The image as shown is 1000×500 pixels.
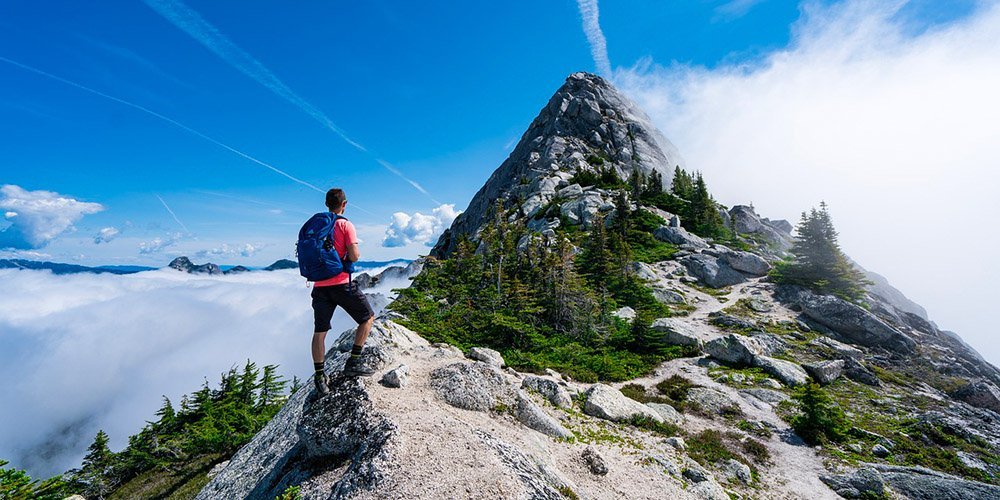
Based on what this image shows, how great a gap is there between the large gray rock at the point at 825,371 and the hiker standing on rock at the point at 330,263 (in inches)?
1147

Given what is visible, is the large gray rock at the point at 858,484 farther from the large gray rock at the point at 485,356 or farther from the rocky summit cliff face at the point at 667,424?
the large gray rock at the point at 485,356

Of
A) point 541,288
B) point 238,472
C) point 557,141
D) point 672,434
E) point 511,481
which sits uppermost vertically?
point 557,141

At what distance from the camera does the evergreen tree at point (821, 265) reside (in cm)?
4234

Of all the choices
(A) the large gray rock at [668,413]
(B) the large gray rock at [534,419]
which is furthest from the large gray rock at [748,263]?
(B) the large gray rock at [534,419]

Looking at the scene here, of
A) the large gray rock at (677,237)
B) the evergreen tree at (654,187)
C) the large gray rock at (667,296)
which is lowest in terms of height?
the large gray rock at (667,296)

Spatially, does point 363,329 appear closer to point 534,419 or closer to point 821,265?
point 534,419

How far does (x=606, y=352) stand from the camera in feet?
87.0

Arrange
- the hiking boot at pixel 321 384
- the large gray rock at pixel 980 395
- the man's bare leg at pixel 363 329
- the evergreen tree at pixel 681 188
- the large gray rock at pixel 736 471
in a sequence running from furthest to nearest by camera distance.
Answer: the evergreen tree at pixel 681 188 < the large gray rock at pixel 980 395 < the large gray rock at pixel 736 471 < the hiking boot at pixel 321 384 < the man's bare leg at pixel 363 329

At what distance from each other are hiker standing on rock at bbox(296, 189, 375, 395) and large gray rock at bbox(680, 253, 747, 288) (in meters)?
50.7

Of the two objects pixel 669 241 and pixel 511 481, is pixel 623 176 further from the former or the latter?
pixel 511 481

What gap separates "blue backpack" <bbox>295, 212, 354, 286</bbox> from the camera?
6855 millimetres

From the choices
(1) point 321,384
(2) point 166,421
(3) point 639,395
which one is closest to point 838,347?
(3) point 639,395

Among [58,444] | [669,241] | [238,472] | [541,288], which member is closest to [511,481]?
[238,472]

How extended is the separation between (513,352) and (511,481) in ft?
60.2
